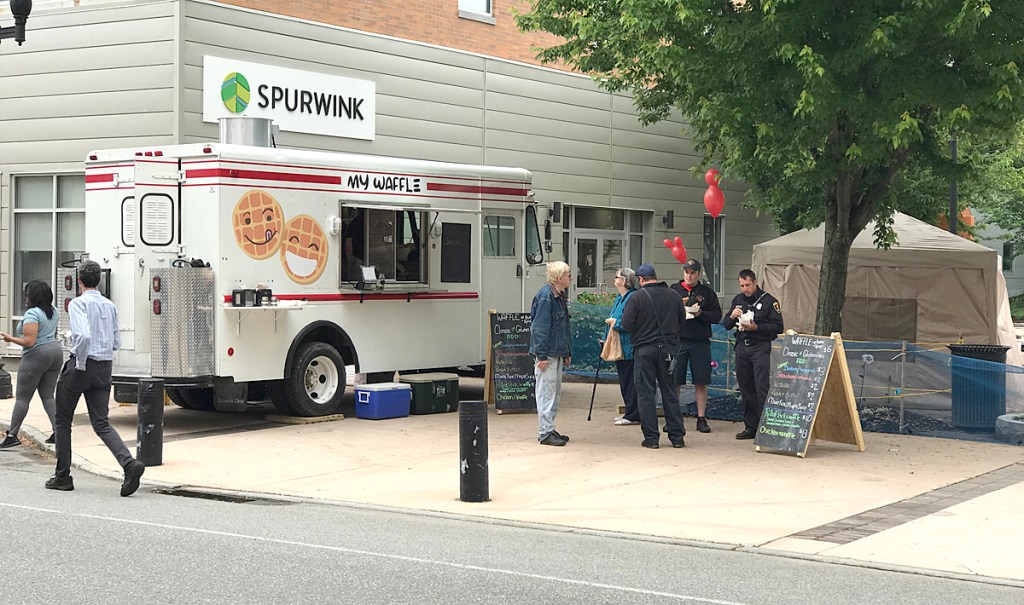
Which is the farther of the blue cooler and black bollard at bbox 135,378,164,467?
the blue cooler

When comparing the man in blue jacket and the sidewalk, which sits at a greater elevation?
the man in blue jacket

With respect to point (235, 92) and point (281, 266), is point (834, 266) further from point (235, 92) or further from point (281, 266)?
point (235, 92)

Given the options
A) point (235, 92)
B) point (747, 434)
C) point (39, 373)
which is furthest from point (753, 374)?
point (235, 92)

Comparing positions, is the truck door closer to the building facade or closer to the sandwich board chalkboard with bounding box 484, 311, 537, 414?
the sandwich board chalkboard with bounding box 484, 311, 537, 414

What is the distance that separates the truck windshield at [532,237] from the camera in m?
A: 17.7

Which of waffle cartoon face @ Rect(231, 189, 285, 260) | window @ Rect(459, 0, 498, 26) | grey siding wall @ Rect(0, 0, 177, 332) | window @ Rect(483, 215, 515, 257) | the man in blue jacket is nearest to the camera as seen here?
the man in blue jacket

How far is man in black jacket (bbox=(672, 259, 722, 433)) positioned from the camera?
47.0ft

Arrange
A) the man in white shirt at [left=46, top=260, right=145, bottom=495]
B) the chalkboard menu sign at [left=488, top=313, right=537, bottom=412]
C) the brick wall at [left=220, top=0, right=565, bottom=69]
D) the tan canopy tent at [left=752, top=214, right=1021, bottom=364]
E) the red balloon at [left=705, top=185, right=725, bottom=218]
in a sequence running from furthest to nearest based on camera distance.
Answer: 1. the tan canopy tent at [left=752, top=214, right=1021, bottom=364]
2. the red balloon at [left=705, top=185, right=725, bottom=218]
3. the brick wall at [left=220, top=0, right=565, bottom=69]
4. the chalkboard menu sign at [left=488, top=313, right=537, bottom=412]
5. the man in white shirt at [left=46, top=260, right=145, bottom=495]

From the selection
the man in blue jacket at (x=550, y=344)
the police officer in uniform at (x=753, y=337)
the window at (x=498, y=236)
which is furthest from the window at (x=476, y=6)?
the police officer in uniform at (x=753, y=337)

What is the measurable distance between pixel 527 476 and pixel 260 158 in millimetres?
5197

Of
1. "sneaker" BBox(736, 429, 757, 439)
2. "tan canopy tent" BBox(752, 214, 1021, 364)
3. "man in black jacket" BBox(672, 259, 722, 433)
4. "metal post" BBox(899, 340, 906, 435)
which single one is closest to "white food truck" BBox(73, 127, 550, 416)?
"man in black jacket" BBox(672, 259, 722, 433)

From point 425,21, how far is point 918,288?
9.99 m

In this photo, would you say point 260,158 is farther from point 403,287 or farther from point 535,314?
point 535,314

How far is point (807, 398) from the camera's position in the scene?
1271cm
